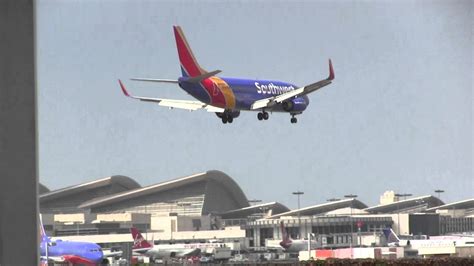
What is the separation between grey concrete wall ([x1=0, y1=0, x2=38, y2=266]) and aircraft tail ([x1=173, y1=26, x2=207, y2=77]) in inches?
1528

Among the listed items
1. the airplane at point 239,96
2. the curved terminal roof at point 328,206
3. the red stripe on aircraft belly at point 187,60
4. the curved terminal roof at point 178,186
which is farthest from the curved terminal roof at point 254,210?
the airplane at point 239,96

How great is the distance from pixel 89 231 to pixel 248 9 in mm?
84469

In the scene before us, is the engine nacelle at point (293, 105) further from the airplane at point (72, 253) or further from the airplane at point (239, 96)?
the airplane at point (72, 253)

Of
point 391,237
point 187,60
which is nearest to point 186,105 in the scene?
point 187,60

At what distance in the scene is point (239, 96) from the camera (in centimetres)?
3831

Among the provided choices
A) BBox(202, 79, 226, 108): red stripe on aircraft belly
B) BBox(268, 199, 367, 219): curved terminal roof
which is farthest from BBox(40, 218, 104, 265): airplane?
BBox(268, 199, 367, 219): curved terminal roof

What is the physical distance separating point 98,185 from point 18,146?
394 ft

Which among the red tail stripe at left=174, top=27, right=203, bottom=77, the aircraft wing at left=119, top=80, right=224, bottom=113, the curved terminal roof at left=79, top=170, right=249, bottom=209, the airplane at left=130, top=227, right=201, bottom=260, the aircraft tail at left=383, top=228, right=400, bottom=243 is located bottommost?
the airplane at left=130, top=227, right=201, bottom=260

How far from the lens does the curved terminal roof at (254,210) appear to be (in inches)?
5089

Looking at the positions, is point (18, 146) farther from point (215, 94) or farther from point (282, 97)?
point (215, 94)

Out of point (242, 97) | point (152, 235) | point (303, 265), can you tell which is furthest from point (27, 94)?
point (152, 235)

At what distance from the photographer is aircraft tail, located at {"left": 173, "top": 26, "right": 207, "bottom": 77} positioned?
47.1 m

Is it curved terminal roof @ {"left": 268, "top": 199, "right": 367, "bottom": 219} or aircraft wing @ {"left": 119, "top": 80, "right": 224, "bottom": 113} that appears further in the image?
curved terminal roof @ {"left": 268, "top": 199, "right": 367, "bottom": 219}

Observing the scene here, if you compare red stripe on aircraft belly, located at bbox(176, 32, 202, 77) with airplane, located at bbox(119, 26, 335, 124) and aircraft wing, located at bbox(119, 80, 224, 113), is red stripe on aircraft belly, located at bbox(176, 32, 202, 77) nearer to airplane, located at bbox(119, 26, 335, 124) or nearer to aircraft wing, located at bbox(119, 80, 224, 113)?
airplane, located at bbox(119, 26, 335, 124)
